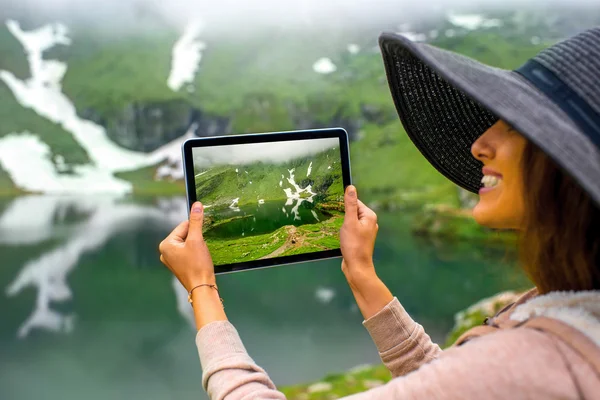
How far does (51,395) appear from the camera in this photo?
5012mm

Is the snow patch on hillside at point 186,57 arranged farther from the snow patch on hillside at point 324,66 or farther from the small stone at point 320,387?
the small stone at point 320,387

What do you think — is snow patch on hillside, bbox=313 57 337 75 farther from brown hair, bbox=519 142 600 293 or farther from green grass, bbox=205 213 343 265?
brown hair, bbox=519 142 600 293

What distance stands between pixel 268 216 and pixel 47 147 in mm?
6799

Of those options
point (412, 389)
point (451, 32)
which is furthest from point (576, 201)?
point (451, 32)

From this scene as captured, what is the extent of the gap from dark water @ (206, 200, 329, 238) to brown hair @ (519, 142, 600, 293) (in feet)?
1.33

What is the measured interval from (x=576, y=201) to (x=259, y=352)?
5306 millimetres

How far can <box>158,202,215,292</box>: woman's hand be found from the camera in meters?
0.75

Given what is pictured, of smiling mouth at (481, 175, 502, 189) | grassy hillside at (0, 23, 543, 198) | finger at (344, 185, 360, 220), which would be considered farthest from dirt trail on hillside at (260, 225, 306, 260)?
grassy hillside at (0, 23, 543, 198)

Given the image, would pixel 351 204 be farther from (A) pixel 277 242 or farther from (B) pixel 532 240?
(B) pixel 532 240

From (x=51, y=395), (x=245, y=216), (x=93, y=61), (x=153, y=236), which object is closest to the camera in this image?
(x=245, y=216)

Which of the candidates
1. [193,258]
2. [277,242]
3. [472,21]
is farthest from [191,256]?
[472,21]

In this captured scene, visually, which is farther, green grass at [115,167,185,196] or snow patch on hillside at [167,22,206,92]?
snow patch on hillside at [167,22,206,92]

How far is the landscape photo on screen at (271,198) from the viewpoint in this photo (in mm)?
839

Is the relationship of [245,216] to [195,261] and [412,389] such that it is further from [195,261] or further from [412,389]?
[412,389]
